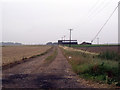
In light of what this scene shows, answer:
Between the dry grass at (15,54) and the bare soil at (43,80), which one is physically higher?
the bare soil at (43,80)

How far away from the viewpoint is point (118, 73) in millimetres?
13984

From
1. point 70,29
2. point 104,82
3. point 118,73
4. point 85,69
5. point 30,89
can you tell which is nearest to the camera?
point 30,89

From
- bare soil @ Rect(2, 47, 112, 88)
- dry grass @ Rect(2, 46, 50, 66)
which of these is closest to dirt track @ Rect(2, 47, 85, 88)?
bare soil @ Rect(2, 47, 112, 88)

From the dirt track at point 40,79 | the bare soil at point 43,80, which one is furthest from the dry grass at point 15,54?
the bare soil at point 43,80

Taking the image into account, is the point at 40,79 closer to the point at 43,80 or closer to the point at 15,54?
the point at 43,80

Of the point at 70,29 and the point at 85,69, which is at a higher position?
the point at 70,29

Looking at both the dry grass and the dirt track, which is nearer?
the dirt track

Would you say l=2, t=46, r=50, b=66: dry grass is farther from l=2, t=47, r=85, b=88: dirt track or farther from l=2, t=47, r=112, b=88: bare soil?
l=2, t=47, r=112, b=88: bare soil

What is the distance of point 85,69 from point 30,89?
21.0ft

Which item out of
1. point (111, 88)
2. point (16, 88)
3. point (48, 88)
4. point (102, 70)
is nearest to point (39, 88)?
point (48, 88)

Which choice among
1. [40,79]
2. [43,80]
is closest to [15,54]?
[40,79]

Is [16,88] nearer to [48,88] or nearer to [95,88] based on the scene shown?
[48,88]

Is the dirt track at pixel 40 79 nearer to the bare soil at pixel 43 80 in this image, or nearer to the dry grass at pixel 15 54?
the bare soil at pixel 43 80

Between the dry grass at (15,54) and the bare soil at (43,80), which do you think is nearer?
the bare soil at (43,80)
